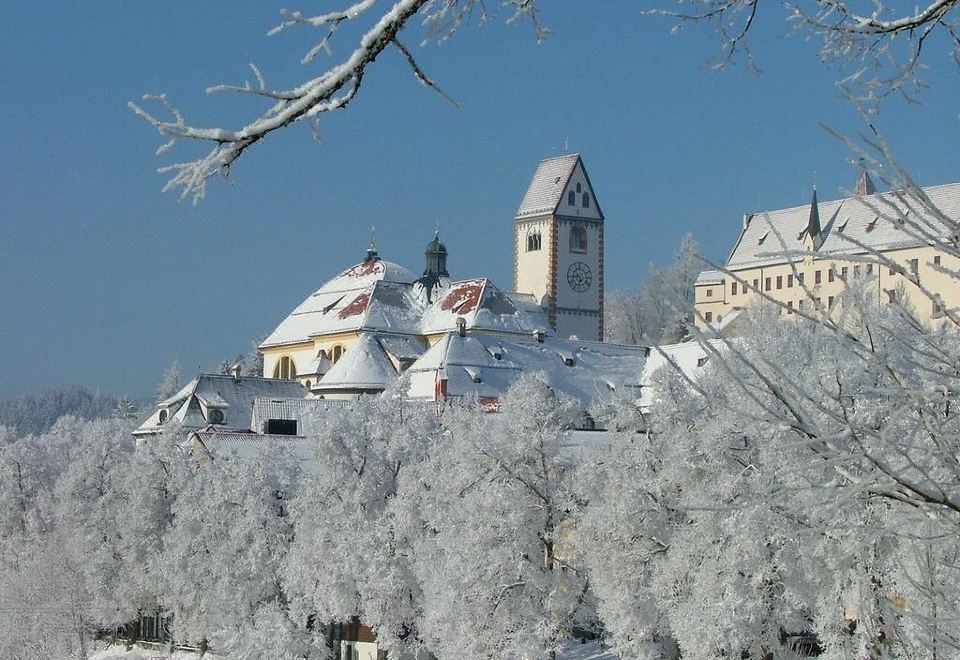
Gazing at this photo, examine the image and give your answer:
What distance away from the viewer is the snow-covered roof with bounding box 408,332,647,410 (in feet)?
224

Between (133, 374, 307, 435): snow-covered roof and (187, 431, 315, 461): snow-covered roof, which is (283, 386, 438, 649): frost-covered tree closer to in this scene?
(187, 431, 315, 461): snow-covered roof

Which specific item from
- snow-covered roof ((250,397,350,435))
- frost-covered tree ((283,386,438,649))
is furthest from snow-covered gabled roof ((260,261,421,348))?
frost-covered tree ((283,386,438,649))

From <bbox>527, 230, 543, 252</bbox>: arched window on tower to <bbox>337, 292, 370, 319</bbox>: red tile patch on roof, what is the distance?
66.6 feet

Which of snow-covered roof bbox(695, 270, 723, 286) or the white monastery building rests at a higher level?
snow-covered roof bbox(695, 270, 723, 286)

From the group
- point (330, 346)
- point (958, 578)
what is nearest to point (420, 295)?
point (330, 346)

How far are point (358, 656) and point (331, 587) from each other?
20.4 ft

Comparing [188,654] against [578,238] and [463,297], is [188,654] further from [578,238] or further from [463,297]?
[578,238]

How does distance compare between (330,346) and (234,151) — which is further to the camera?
(330,346)

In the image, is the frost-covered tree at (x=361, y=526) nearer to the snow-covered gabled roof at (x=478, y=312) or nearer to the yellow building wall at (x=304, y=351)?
the snow-covered gabled roof at (x=478, y=312)

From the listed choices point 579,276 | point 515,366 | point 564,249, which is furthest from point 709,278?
point 515,366

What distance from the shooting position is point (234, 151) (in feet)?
16.3

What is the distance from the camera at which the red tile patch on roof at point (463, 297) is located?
7900 centimetres

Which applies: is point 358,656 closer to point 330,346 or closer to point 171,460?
point 171,460

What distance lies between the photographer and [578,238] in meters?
99.5
